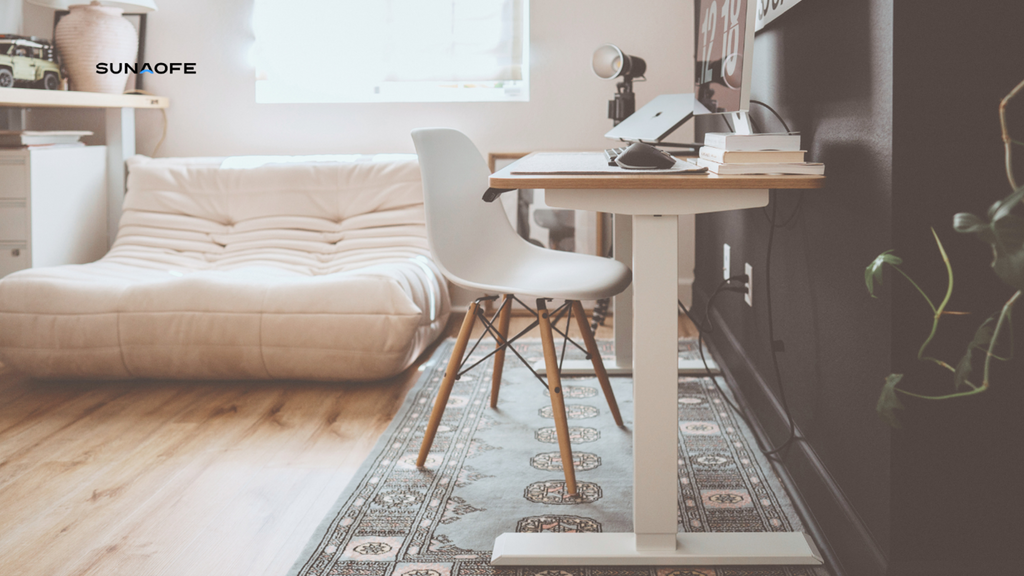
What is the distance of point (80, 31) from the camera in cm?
322

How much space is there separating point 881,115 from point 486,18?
260cm

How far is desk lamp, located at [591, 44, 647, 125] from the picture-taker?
104 inches

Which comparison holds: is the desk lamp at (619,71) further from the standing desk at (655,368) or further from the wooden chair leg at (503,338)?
the standing desk at (655,368)

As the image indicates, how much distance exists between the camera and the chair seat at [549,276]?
1769mm

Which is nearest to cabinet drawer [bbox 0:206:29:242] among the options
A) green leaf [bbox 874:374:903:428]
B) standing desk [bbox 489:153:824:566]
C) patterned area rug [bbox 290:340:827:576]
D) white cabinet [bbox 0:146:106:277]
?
white cabinet [bbox 0:146:106:277]

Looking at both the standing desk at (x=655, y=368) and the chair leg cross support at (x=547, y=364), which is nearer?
the standing desk at (x=655, y=368)

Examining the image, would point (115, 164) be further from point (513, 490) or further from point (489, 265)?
point (513, 490)

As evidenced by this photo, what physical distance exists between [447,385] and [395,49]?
2.19 m

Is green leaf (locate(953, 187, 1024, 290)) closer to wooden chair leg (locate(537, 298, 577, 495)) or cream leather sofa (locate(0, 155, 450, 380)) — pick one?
wooden chair leg (locate(537, 298, 577, 495))

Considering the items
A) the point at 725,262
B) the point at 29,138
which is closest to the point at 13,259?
the point at 29,138

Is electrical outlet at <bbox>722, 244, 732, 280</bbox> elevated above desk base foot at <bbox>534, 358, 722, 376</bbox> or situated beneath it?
elevated above

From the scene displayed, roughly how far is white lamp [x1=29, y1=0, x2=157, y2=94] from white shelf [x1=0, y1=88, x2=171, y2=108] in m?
0.10

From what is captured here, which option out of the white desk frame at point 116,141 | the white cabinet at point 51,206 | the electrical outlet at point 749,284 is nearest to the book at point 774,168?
the electrical outlet at point 749,284

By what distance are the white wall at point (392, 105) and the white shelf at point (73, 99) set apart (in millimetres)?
208
